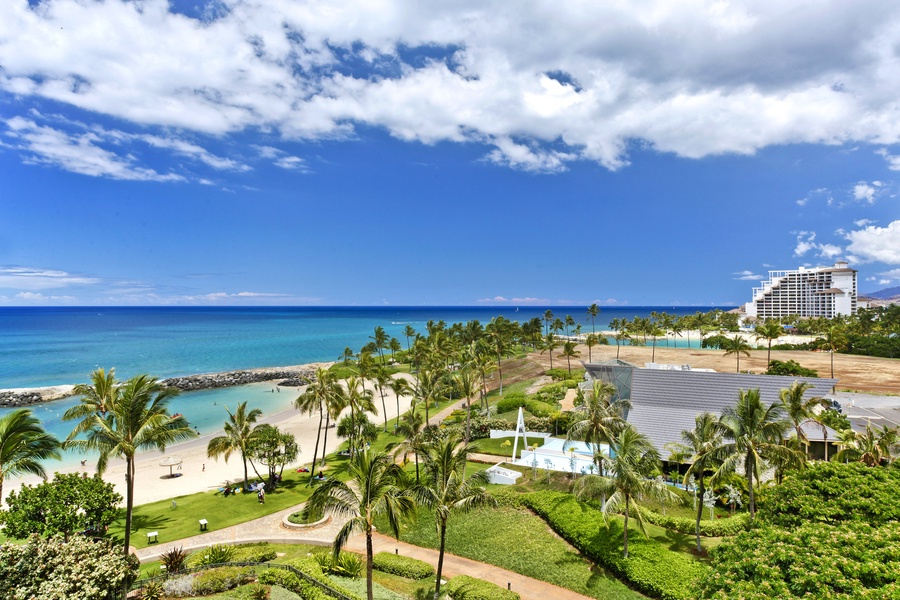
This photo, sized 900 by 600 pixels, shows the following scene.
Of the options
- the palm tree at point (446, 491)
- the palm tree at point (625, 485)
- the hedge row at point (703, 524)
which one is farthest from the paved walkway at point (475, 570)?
the hedge row at point (703, 524)

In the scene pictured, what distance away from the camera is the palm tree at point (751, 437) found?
2364cm

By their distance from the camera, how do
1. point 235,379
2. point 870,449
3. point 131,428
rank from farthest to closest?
1. point 235,379
2. point 870,449
3. point 131,428

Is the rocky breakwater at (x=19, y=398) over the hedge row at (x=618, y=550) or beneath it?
beneath

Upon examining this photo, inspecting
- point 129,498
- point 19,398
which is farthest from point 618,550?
point 19,398

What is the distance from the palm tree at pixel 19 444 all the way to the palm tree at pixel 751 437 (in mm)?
31620

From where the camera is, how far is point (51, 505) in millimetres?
21484

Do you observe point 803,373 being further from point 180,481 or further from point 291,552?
point 180,481

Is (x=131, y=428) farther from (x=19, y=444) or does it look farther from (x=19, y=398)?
(x=19, y=398)

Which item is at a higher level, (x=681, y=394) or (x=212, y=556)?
(x=681, y=394)

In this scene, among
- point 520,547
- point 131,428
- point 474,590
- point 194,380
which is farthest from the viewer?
point 194,380

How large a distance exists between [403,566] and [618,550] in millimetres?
10950

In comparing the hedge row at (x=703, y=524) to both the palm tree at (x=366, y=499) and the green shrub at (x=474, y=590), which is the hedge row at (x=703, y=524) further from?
the palm tree at (x=366, y=499)

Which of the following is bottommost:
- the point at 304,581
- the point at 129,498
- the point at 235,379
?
the point at 235,379

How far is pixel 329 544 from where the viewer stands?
2692cm
